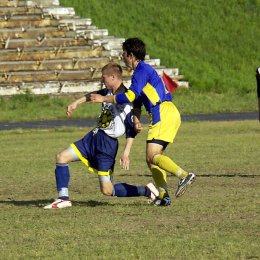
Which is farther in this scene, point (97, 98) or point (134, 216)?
point (97, 98)

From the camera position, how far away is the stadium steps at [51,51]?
38219 millimetres

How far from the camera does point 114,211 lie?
11586 mm

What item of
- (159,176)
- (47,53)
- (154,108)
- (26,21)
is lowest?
(47,53)

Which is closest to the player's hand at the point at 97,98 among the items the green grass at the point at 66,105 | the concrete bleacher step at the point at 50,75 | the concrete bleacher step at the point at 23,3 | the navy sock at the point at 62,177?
the navy sock at the point at 62,177

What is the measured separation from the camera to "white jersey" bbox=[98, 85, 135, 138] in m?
12.0

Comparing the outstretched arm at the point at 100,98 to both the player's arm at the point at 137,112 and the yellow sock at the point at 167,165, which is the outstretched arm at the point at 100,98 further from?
the yellow sock at the point at 167,165

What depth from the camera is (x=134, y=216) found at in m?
11.1

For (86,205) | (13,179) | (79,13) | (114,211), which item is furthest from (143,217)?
(79,13)

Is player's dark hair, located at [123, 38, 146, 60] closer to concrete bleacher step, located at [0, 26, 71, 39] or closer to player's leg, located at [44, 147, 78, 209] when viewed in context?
player's leg, located at [44, 147, 78, 209]

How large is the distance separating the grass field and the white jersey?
34.7 inches

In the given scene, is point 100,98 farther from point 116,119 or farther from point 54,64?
point 54,64

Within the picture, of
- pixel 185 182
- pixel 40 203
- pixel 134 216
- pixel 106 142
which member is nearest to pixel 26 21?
pixel 40 203

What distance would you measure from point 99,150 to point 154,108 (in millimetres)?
799

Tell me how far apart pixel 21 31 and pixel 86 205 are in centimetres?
2929
